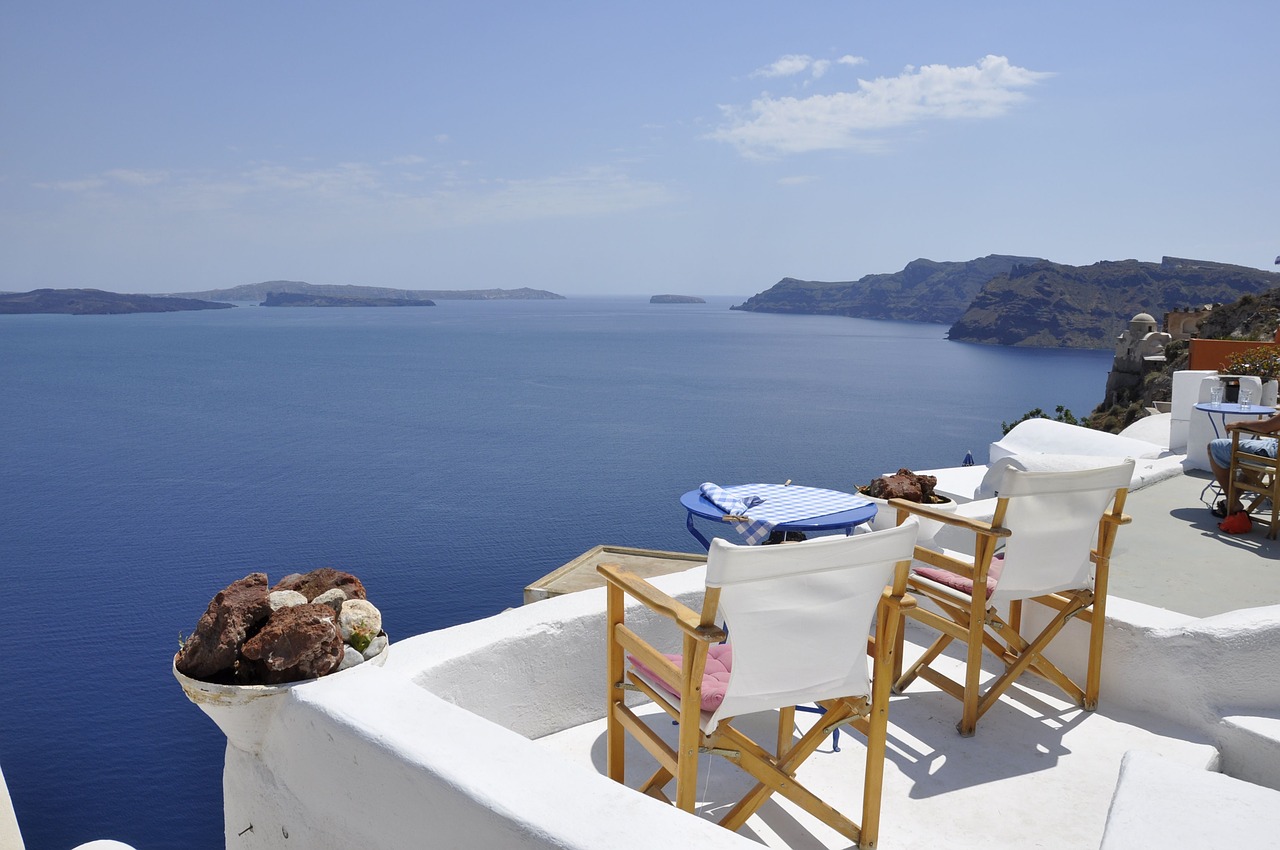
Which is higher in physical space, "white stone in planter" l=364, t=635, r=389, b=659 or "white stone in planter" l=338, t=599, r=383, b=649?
"white stone in planter" l=338, t=599, r=383, b=649

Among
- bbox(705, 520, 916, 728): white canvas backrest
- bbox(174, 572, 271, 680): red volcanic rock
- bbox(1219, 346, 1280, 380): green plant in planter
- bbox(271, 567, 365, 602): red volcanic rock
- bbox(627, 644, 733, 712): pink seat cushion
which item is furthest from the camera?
bbox(1219, 346, 1280, 380): green plant in planter

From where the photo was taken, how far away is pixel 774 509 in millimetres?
3357

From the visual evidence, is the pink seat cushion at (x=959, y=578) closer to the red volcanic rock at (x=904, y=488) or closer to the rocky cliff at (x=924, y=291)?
the red volcanic rock at (x=904, y=488)

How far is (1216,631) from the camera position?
273 cm

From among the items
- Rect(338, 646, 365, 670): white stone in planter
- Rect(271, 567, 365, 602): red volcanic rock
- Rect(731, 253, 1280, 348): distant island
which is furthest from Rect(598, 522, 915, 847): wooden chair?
Rect(731, 253, 1280, 348): distant island

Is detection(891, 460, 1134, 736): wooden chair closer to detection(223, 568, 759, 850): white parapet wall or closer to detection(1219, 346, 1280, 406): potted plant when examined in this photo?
detection(223, 568, 759, 850): white parapet wall

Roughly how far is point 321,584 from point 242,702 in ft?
1.77

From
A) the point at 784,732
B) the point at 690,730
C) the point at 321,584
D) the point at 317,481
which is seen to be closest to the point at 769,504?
the point at 784,732

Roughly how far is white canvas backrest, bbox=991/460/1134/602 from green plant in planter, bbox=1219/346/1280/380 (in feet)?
25.2

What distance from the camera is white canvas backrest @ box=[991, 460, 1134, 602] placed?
2.65 metres

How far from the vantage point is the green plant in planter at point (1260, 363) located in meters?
9.13

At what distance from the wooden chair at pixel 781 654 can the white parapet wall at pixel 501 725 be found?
0.28 meters

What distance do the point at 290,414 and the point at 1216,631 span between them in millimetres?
62068

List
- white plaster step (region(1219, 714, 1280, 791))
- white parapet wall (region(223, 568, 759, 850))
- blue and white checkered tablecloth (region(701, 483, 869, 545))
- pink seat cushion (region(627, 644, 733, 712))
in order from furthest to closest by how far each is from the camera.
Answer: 1. blue and white checkered tablecloth (region(701, 483, 869, 545))
2. white plaster step (region(1219, 714, 1280, 791))
3. pink seat cushion (region(627, 644, 733, 712))
4. white parapet wall (region(223, 568, 759, 850))
